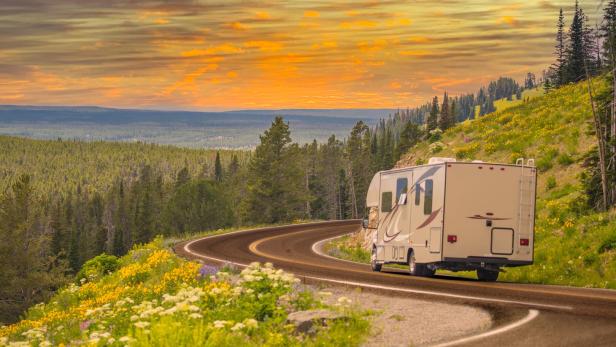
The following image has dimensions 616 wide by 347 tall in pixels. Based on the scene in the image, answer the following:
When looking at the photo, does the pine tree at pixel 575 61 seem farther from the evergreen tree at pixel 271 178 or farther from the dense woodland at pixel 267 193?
the evergreen tree at pixel 271 178

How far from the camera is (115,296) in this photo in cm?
1736

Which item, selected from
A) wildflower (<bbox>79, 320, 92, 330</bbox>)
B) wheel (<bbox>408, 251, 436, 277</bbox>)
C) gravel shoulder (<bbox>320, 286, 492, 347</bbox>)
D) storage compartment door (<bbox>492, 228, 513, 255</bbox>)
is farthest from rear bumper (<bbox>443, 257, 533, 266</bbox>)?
wildflower (<bbox>79, 320, 92, 330</bbox>)

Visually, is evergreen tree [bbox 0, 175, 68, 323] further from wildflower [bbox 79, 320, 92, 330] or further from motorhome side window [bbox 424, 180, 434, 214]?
wildflower [bbox 79, 320, 92, 330]

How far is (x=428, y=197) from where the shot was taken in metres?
19.9

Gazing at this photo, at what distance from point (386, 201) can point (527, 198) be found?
5.09 metres

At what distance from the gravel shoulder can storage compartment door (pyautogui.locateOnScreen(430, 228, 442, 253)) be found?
4.89 meters

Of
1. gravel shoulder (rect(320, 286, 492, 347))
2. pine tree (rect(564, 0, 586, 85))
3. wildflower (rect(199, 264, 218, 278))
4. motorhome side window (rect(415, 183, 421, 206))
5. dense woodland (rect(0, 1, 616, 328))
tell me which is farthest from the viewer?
pine tree (rect(564, 0, 586, 85))

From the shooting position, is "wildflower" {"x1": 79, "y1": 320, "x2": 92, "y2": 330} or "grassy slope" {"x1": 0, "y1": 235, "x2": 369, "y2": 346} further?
"wildflower" {"x1": 79, "y1": 320, "x2": 92, "y2": 330}

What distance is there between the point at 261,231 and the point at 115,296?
30596mm

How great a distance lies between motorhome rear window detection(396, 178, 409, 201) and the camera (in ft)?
70.8

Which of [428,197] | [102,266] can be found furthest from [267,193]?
[428,197]

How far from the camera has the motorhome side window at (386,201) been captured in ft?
75.4

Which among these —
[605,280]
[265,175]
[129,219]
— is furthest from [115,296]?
[129,219]

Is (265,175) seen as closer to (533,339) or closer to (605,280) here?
(605,280)
